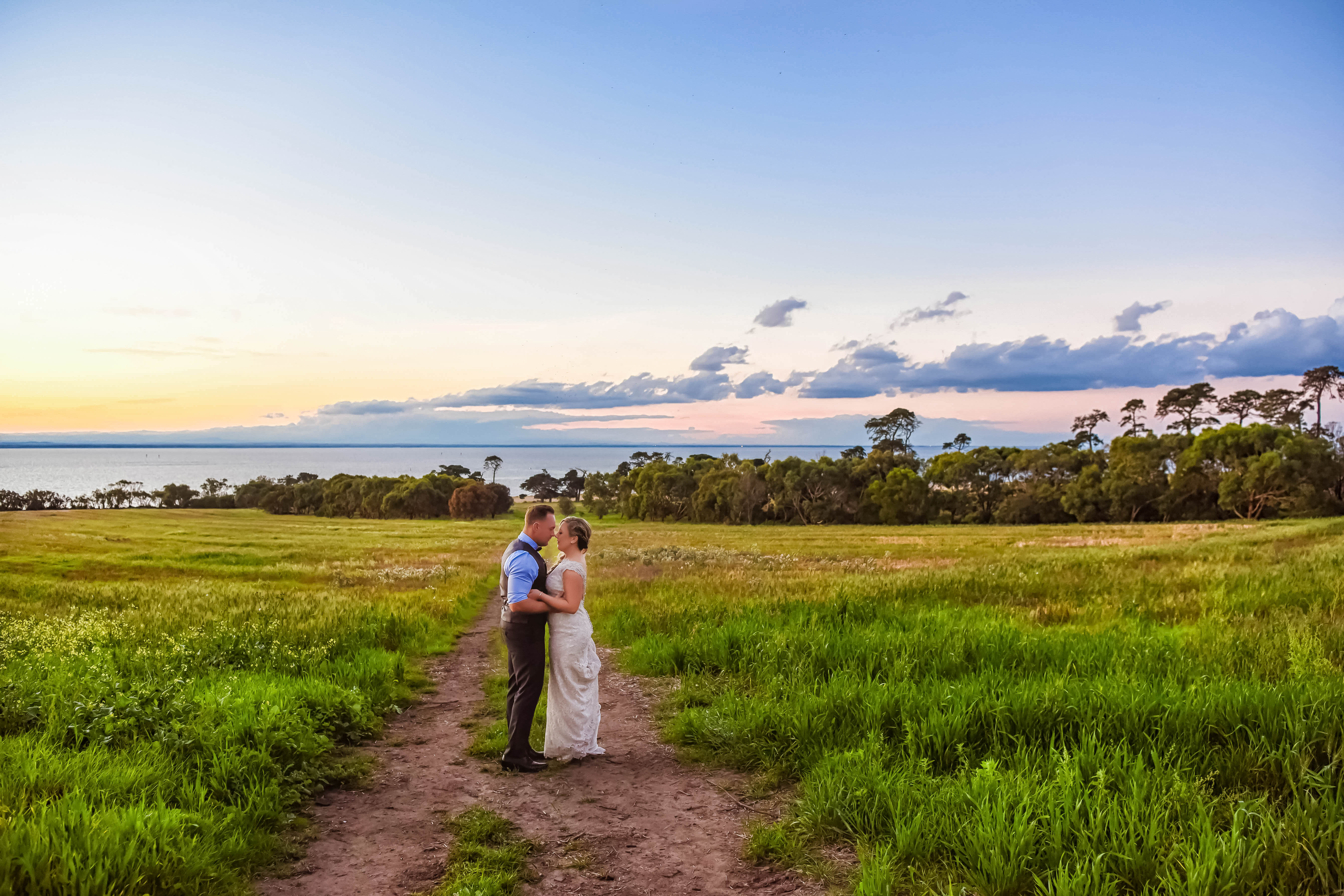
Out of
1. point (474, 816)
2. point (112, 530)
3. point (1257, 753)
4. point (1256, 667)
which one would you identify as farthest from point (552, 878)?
point (112, 530)

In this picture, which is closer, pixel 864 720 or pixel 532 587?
Result: pixel 864 720

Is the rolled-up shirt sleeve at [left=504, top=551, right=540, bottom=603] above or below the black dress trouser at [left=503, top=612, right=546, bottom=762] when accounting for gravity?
above

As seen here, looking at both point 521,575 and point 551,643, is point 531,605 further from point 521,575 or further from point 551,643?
point 551,643

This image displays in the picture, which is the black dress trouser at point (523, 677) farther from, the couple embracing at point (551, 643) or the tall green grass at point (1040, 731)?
the tall green grass at point (1040, 731)

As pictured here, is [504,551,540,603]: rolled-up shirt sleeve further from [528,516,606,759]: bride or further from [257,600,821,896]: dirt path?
[257,600,821,896]: dirt path

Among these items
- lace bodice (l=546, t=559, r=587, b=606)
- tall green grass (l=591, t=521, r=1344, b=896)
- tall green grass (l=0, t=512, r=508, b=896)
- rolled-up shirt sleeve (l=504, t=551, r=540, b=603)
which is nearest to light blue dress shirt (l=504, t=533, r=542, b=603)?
rolled-up shirt sleeve (l=504, t=551, r=540, b=603)

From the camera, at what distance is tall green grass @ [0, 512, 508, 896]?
432cm

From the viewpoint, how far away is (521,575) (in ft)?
23.4

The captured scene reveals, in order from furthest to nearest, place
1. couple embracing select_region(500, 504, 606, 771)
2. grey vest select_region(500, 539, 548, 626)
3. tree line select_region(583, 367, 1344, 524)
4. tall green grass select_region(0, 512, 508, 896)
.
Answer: tree line select_region(583, 367, 1344, 524) < grey vest select_region(500, 539, 548, 626) < couple embracing select_region(500, 504, 606, 771) < tall green grass select_region(0, 512, 508, 896)

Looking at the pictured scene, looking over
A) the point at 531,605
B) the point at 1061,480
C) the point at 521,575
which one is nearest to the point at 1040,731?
the point at 531,605

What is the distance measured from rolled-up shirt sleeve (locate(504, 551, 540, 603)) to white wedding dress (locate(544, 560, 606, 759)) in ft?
0.76

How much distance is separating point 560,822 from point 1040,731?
4.28 metres

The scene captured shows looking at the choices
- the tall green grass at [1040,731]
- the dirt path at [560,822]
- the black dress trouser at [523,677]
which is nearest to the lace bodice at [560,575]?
the black dress trouser at [523,677]

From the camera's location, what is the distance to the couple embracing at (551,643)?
716 centimetres
